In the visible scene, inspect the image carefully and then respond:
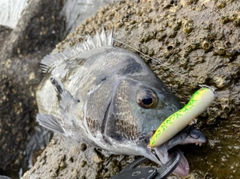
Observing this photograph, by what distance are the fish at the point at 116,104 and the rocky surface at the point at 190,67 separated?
282 millimetres

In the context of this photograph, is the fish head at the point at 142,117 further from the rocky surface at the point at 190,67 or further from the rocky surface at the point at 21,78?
the rocky surface at the point at 21,78

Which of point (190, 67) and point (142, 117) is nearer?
point (142, 117)

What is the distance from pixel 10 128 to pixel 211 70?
3632 millimetres

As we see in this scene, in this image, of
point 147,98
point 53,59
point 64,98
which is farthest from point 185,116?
point 53,59

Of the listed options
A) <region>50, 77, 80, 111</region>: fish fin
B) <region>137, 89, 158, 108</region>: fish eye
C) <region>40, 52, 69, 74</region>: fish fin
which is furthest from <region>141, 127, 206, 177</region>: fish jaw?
<region>40, 52, 69, 74</region>: fish fin

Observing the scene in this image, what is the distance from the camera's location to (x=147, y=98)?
185 centimetres

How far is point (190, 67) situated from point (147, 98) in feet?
2.30

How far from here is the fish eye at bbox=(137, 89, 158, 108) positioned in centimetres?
184

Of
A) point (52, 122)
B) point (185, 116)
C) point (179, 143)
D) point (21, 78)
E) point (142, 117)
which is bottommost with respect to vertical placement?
point (21, 78)

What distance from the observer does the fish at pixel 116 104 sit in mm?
1807

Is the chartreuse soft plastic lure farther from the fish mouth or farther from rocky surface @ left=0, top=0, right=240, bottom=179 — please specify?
rocky surface @ left=0, top=0, right=240, bottom=179

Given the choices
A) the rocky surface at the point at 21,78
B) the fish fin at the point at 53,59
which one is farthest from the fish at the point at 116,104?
the rocky surface at the point at 21,78

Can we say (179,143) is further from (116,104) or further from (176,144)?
(116,104)

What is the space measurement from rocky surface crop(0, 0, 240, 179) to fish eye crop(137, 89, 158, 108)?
1.75ft
